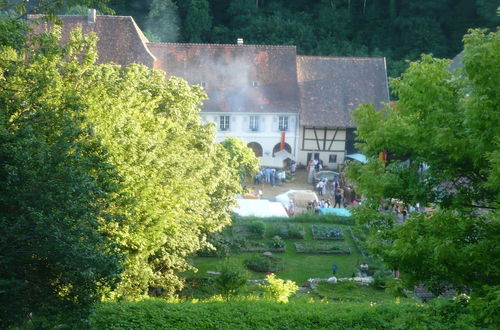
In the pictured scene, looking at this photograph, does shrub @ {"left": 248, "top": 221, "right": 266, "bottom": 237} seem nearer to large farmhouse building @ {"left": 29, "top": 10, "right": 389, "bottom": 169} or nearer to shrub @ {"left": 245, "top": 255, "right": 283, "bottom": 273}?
shrub @ {"left": 245, "top": 255, "right": 283, "bottom": 273}

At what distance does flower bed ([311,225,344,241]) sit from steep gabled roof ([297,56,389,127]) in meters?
11.6

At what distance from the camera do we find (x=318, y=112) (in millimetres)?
36469

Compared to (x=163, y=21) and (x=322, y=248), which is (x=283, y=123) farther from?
(x=163, y=21)

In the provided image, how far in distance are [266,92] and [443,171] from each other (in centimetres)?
2627

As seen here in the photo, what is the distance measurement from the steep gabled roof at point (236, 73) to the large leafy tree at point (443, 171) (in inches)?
936

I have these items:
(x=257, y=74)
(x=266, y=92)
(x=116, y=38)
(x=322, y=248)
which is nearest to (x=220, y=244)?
(x=322, y=248)

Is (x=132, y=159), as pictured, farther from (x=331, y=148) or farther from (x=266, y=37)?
(x=266, y=37)

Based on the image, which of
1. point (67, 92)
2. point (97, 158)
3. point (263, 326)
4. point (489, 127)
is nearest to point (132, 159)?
point (67, 92)

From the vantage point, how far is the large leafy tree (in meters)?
9.07

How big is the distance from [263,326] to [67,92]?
6066mm

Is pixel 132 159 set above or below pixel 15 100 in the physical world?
below

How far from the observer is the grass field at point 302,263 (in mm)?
20906

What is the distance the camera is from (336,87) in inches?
1478

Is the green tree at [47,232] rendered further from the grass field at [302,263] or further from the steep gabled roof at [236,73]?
the steep gabled roof at [236,73]
